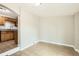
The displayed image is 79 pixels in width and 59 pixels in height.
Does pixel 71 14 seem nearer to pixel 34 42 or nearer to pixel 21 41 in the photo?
pixel 34 42

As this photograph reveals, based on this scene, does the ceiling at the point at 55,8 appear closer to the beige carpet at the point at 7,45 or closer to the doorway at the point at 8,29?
the doorway at the point at 8,29

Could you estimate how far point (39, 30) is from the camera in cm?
388

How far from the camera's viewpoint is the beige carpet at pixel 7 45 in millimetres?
2479

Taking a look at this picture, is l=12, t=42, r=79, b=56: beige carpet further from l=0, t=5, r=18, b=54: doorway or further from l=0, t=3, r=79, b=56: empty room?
l=0, t=5, r=18, b=54: doorway

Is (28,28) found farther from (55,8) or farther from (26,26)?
(55,8)

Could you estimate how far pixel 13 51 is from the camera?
260 cm

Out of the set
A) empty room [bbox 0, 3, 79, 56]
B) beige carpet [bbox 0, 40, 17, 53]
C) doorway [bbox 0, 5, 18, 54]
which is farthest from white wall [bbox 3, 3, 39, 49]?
beige carpet [bbox 0, 40, 17, 53]

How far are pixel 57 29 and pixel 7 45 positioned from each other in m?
2.09

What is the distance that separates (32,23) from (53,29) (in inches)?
38.1

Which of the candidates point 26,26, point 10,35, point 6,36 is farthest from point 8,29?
point 26,26

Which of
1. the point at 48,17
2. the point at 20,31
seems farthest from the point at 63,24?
the point at 20,31

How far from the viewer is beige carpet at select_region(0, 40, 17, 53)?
2.48m

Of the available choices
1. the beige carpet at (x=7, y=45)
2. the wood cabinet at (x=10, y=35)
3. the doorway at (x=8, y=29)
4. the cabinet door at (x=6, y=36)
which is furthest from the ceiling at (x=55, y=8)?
the beige carpet at (x=7, y=45)

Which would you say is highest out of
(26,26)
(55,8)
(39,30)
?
(55,8)
